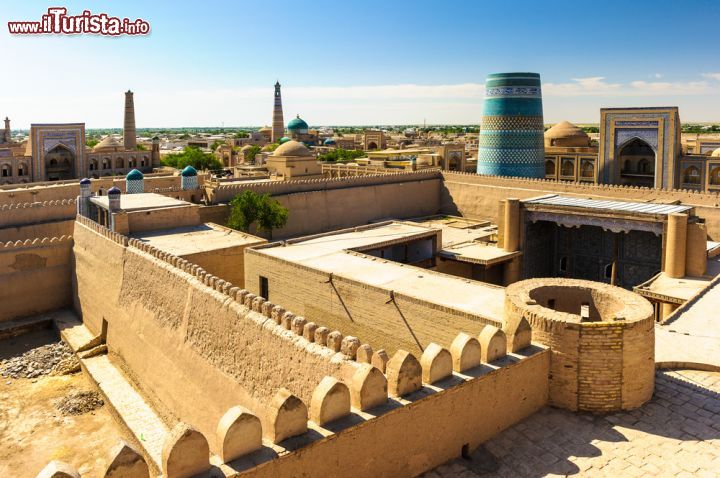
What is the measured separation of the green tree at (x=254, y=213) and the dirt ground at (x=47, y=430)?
284 inches

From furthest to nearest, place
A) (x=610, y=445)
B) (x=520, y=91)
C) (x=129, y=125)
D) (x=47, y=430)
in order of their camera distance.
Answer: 1. (x=129, y=125)
2. (x=520, y=91)
3. (x=47, y=430)
4. (x=610, y=445)

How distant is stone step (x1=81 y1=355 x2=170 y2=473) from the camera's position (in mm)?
10055

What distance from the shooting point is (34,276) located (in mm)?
16703

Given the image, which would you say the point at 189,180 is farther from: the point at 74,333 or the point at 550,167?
the point at 550,167

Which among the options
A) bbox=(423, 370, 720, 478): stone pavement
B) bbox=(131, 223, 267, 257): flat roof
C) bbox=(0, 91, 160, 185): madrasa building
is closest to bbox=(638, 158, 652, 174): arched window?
bbox=(131, 223, 267, 257): flat roof

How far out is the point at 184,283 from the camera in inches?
420

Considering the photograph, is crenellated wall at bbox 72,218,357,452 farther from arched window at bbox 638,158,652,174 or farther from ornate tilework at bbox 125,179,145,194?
arched window at bbox 638,158,652,174

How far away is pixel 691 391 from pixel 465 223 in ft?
55.3

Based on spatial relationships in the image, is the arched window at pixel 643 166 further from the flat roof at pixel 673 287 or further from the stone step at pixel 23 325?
the stone step at pixel 23 325

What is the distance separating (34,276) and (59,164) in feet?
62.8

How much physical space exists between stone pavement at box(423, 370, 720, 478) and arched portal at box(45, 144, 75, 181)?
32.3 meters

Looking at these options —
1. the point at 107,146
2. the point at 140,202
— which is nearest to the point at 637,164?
the point at 140,202

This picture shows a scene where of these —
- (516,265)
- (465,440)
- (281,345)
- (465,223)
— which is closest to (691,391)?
(465,440)

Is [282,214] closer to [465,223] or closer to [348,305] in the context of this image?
[465,223]
